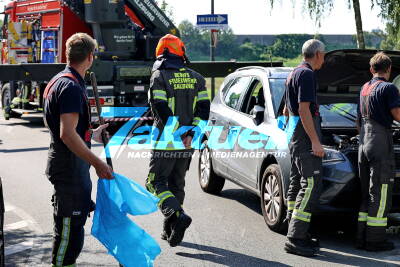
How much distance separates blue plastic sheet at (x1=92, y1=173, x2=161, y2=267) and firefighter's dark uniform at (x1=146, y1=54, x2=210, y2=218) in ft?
4.63

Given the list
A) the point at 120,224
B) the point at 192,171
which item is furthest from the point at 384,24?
the point at 120,224

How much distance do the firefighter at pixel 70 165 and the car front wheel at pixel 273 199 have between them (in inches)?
99.6

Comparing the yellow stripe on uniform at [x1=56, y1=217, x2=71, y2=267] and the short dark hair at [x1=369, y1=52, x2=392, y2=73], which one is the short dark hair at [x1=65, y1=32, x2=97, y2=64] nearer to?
the yellow stripe on uniform at [x1=56, y1=217, x2=71, y2=267]

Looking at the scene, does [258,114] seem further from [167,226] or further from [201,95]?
[167,226]

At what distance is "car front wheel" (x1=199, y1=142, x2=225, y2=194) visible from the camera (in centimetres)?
858

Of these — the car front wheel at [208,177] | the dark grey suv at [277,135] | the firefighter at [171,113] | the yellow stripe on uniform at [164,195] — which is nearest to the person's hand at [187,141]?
the firefighter at [171,113]

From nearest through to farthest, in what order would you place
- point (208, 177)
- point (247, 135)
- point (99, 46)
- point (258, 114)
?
point (258, 114)
point (247, 135)
point (208, 177)
point (99, 46)

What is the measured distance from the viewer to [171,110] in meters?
6.18

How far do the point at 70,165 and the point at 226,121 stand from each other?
3.81m

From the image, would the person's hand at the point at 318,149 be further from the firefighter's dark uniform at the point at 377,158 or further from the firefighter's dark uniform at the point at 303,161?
the firefighter's dark uniform at the point at 377,158

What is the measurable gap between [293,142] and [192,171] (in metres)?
4.53

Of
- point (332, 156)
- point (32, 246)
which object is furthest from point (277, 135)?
point (32, 246)

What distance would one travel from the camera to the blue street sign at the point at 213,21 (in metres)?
20.7

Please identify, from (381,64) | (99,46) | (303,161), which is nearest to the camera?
(303,161)
